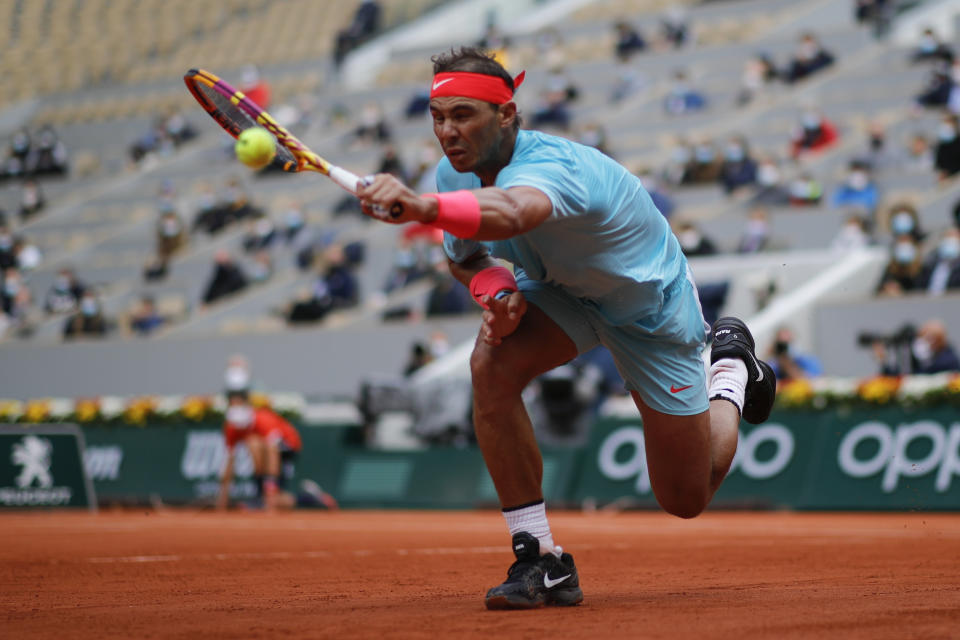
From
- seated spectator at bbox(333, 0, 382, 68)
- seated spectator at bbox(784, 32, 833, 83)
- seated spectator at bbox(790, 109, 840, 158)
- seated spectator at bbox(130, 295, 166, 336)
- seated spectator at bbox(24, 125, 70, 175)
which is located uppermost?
seated spectator at bbox(333, 0, 382, 68)

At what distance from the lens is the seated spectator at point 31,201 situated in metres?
34.1

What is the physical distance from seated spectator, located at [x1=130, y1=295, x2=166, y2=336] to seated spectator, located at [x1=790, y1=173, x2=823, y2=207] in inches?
452

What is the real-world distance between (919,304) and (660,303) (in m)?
12.1

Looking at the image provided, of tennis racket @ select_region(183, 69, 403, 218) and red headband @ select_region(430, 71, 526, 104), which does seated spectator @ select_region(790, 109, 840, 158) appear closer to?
tennis racket @ select_region(183, 69, 403, 218)

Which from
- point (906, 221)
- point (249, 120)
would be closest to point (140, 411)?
point (906, 221)

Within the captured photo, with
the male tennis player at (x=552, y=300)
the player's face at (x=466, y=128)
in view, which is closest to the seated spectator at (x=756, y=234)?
the male tennis player at (x=552, y=300)

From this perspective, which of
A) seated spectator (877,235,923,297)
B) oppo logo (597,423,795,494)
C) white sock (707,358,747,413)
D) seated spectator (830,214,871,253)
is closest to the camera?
white sock (707,358,747,413)

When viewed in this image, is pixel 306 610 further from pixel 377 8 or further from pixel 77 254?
pixel 377 8

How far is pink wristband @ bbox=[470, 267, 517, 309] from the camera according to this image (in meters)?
5.43

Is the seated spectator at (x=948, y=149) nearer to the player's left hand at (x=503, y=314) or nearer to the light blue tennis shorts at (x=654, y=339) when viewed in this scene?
the light blue tennis shorts at (x=654, y=339)

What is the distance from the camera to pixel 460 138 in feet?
17.1

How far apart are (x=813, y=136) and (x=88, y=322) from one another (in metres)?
13.2

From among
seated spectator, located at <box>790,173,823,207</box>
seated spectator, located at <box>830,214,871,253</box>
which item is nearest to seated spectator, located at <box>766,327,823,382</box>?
seated spectator, located at <box>830,214,871,253</box>

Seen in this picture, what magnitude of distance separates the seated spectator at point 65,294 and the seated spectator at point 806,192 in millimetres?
13751
